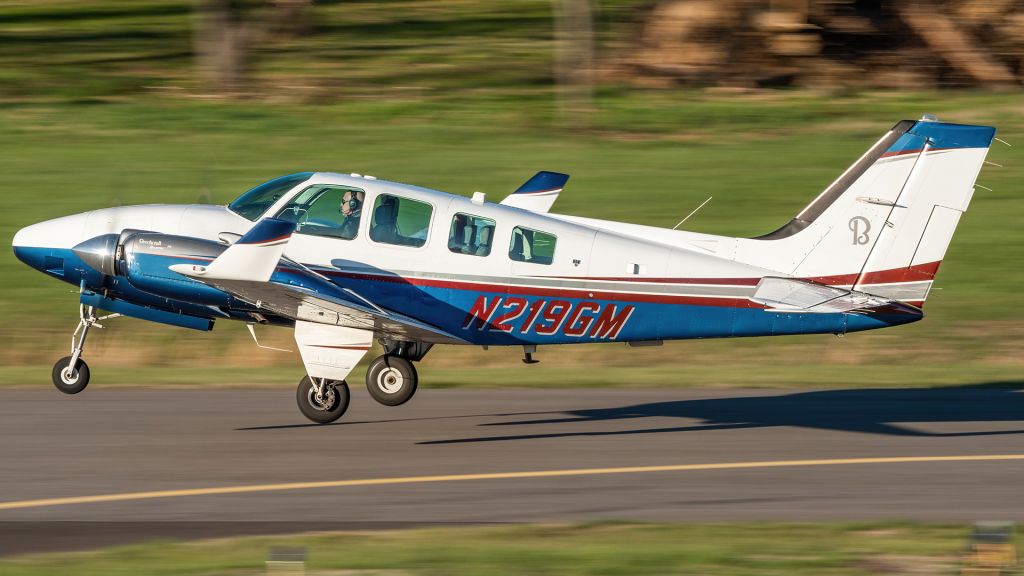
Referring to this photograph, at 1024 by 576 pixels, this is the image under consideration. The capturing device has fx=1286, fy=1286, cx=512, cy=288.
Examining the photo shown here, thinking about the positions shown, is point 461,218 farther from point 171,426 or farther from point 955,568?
point 955,568

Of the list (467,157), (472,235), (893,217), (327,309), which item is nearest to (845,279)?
(893,217)

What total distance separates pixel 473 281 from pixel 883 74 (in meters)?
22.6

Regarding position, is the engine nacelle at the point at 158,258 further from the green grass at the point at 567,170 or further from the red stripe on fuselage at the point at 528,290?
the green grass at the point at 567,170

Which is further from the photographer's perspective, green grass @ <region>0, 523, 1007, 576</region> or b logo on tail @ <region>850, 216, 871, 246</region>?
b logo on tail @ <region>850, 216, 871, 246</region>

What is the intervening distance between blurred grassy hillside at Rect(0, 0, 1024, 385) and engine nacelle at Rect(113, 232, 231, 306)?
1599mm

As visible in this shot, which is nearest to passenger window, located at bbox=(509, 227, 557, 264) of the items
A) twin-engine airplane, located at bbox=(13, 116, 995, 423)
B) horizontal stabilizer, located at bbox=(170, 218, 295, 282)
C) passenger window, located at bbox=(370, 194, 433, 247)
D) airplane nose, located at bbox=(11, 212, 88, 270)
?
twin-engine airplane, located at bbox=(13, 116, 995, 423)

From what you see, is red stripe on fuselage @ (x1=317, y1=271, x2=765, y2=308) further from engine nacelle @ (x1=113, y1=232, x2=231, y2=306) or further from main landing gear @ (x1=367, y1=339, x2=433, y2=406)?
engine nacelle @ (x1=113, y1=232, x2=231, y2=306)

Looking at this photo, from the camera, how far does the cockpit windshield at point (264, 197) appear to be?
12234 mm

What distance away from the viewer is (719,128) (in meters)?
28.4

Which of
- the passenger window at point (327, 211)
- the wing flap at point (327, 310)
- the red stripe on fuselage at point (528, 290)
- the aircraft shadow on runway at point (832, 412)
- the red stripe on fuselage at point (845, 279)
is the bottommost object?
the aircraft shadow on runway at point (832, 412)

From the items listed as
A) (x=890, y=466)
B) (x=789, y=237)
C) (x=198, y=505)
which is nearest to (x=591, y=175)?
(x=789, y=237)

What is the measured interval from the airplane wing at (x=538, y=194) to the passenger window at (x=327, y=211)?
2.37 metres

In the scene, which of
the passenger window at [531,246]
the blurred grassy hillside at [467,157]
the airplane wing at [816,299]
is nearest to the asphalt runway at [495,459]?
the airplane wing at [816,299]

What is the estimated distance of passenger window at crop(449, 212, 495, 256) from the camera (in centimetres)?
1222
